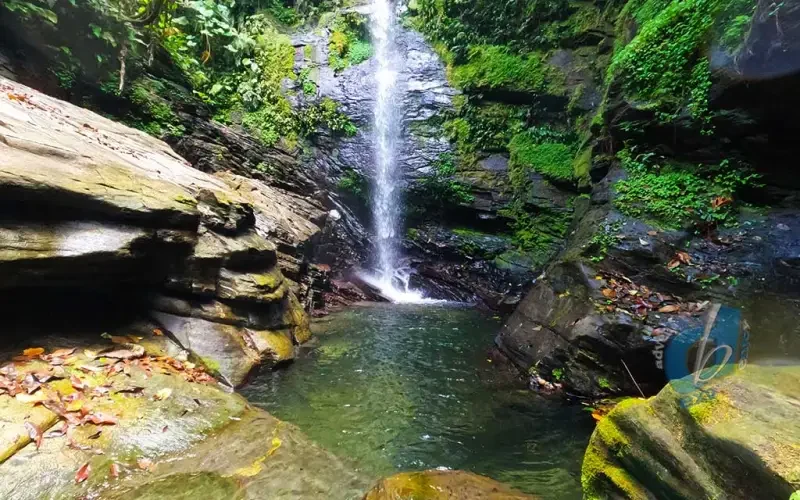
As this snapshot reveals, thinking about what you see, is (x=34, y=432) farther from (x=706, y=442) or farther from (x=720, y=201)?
(x=720, y=201)

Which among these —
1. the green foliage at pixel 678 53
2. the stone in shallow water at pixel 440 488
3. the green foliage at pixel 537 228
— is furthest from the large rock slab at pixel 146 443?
the green foliage at pixel 537 228

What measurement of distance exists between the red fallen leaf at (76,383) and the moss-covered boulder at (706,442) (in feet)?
15.2

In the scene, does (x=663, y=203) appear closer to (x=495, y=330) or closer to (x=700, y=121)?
(x=700, y=121)

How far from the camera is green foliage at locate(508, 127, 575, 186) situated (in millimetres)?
11953

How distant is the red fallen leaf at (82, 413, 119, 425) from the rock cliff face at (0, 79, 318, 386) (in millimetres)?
1617

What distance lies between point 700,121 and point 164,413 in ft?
30.3

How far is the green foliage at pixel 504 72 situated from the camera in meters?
12.6

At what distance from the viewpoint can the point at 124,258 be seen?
468 cm

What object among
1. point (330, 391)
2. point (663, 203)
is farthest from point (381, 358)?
point (663, 203)

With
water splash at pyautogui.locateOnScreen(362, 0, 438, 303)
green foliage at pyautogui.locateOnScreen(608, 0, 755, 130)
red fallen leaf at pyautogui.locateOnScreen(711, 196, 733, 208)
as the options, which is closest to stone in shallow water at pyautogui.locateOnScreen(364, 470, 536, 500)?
red fallen leaf at pyautogui.locateOnScreen(711, 196, 733, 208)

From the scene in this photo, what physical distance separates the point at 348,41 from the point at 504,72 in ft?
20.5

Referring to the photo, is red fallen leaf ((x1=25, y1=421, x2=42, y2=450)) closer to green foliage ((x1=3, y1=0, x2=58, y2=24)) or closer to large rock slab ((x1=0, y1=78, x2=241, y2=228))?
large rock slab ((x1=0, y1=78, x2=241, y2=228))

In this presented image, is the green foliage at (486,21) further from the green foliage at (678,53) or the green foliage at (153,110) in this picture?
the green foliage at (153,110)

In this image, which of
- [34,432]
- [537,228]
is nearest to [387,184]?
[537,228]
